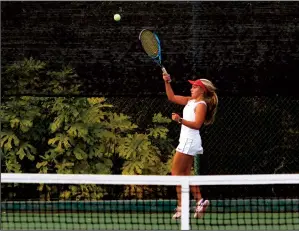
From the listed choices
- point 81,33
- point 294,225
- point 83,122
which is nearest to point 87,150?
point 83,122

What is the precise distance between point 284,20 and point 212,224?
191cm

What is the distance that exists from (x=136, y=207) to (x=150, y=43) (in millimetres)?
1113


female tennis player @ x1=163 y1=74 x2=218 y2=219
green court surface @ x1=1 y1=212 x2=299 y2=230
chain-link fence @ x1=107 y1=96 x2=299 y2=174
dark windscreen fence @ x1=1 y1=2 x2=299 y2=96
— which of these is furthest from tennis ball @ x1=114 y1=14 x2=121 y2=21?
green court surface @ x1=1 y1=212 x2=299 y2=230

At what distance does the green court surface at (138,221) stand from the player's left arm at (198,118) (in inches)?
22.9

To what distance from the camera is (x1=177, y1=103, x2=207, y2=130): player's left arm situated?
5801 mm

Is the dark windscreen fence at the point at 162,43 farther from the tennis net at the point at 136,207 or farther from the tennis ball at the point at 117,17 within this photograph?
the tennis net at the point at 136,207

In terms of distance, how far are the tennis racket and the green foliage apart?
0.62 m

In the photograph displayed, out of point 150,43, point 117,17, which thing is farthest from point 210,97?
point 117,17

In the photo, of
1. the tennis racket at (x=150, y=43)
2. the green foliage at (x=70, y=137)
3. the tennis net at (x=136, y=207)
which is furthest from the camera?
the green foliage at (x=70, y=137)

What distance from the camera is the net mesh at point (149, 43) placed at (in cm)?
632

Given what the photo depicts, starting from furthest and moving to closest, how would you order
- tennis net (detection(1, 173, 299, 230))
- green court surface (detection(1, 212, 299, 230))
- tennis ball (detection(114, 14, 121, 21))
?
tennis ball (detection(114, 14, 121, 21)), tennis net (detection(1, 173, 299, 230)), green court surface (detection(1, 212, 299, 230))

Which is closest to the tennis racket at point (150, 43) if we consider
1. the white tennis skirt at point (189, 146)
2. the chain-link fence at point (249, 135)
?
the chain-link fence at point (249, 135)

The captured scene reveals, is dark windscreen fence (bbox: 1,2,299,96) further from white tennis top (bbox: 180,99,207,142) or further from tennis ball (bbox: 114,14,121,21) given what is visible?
white tennis top (bbox: 180,99,207,142)

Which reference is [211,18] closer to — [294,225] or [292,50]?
[292,50]
